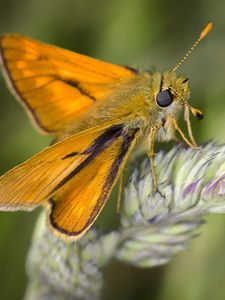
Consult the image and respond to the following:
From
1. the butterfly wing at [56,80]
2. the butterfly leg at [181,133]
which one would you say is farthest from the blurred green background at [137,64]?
the butterfly wing at [56,80]

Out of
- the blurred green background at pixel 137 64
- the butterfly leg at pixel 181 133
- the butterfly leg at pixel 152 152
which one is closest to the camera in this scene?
the butterfly leg at pixel 152 152

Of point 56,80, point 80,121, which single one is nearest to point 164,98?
point 80,121

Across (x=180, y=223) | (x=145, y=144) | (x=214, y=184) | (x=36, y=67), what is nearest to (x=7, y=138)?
(x=36, y=67)

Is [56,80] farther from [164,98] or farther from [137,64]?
[137,64]

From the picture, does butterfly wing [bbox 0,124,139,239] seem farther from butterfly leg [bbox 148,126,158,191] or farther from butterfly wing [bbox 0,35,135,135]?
butterfly wing [bbox 0,35,135,135]

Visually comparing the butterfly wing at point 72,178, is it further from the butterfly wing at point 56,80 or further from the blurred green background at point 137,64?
the blurred green background at point 137,64
